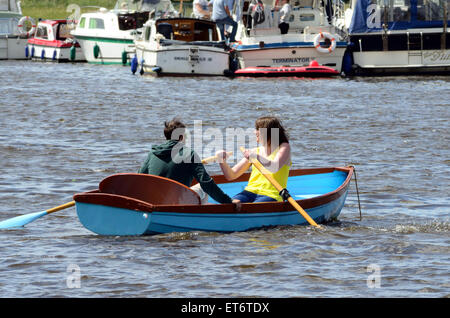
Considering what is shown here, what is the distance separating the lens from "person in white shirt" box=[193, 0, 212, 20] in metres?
40.5

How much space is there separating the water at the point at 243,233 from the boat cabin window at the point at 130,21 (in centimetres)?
1491

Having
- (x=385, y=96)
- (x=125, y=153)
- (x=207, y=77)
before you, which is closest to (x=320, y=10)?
(x=207, y=77)

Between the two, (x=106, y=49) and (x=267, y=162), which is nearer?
(x=267, y=162)

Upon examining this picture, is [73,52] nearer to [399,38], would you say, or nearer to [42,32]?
[42,32]

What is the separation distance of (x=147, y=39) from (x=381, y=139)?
19821mm

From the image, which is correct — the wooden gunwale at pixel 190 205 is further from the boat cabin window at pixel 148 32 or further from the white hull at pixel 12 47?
the white hull at pixel 12 47

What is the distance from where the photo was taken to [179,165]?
947 centimetres

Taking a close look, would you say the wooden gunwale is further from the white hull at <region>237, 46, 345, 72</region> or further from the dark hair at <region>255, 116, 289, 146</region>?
the white hull at <region>237, 46, 345, 72</region>

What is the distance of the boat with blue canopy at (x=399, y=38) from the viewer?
32.8 m

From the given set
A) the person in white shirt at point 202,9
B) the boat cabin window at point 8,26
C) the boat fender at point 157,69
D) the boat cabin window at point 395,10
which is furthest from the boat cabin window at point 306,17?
→ the boat cabin window at point 8,26

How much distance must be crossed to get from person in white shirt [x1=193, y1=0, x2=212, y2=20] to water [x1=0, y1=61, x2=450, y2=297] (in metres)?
12.4

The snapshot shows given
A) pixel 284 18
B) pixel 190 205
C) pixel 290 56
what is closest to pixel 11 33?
pixel 284 18

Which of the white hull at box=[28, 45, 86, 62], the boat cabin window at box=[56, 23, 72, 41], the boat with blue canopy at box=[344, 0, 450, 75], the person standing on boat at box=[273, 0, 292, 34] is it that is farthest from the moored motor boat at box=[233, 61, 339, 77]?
the boat cabin window at box=[56, 23, 72, 41]

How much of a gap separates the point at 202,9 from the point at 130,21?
4.35 meters
